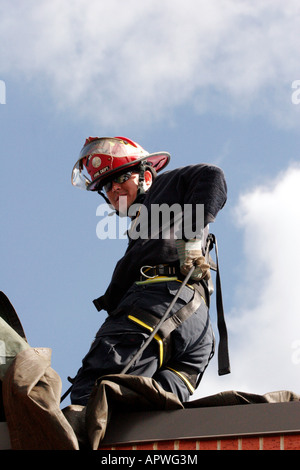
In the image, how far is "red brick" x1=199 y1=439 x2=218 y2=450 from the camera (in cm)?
360

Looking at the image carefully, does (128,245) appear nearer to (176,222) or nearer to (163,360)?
(176,222)

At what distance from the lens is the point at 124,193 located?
6109 mm

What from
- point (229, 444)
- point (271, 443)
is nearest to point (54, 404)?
point (229, 444)

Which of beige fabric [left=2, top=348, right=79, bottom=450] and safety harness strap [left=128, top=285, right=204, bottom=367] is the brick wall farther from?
safety harness strap [left=128, top=285, right=204, bottom=367]

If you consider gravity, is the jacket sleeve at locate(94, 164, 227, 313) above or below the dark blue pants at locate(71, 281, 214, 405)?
above

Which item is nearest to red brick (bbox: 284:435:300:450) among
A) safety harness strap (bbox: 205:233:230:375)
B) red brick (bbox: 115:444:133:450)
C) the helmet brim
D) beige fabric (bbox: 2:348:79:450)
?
red brick (bbox: 115:444:133:450)

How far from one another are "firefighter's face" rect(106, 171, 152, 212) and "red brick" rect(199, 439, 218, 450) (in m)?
2.76

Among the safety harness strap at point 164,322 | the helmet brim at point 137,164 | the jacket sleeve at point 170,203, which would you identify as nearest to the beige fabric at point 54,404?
the safety harness strap at point 164,322

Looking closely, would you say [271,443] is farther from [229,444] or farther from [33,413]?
[33,413]

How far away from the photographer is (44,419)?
11.0 ft

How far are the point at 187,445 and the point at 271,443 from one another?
39 cm

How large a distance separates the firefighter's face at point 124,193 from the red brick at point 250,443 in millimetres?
Answer: 2821

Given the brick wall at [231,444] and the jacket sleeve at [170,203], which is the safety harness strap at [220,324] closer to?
the jacket sleeve at [170,203]
